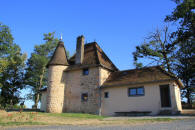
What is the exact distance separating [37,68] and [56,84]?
1638cm

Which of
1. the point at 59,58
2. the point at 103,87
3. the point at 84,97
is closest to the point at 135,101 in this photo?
the point at 103,87

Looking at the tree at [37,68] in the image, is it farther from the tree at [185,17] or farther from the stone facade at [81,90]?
the tree at [185,17]

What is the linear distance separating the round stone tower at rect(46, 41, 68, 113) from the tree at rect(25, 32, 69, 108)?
13337 mm

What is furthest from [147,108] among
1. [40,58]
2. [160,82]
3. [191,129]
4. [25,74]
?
[25,74]

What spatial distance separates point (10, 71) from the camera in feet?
110

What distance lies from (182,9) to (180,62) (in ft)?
18.0

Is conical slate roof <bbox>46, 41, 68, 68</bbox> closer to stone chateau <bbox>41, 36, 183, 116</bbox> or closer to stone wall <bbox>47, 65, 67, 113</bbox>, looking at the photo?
stone chateau <bbox>41, 36, 183, 116</bbox>

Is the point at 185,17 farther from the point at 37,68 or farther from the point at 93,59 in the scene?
the point at 37,68

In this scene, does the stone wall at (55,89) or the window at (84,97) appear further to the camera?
the stone wall at (55,89)

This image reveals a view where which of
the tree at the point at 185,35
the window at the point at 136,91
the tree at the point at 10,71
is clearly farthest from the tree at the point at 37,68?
the tree at the point at 185,35

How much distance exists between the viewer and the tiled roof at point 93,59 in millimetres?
20047

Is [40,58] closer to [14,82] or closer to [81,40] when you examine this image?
[14,82]

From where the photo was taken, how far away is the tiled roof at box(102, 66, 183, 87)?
15.9 m

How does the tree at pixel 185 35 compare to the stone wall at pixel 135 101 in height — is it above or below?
above
